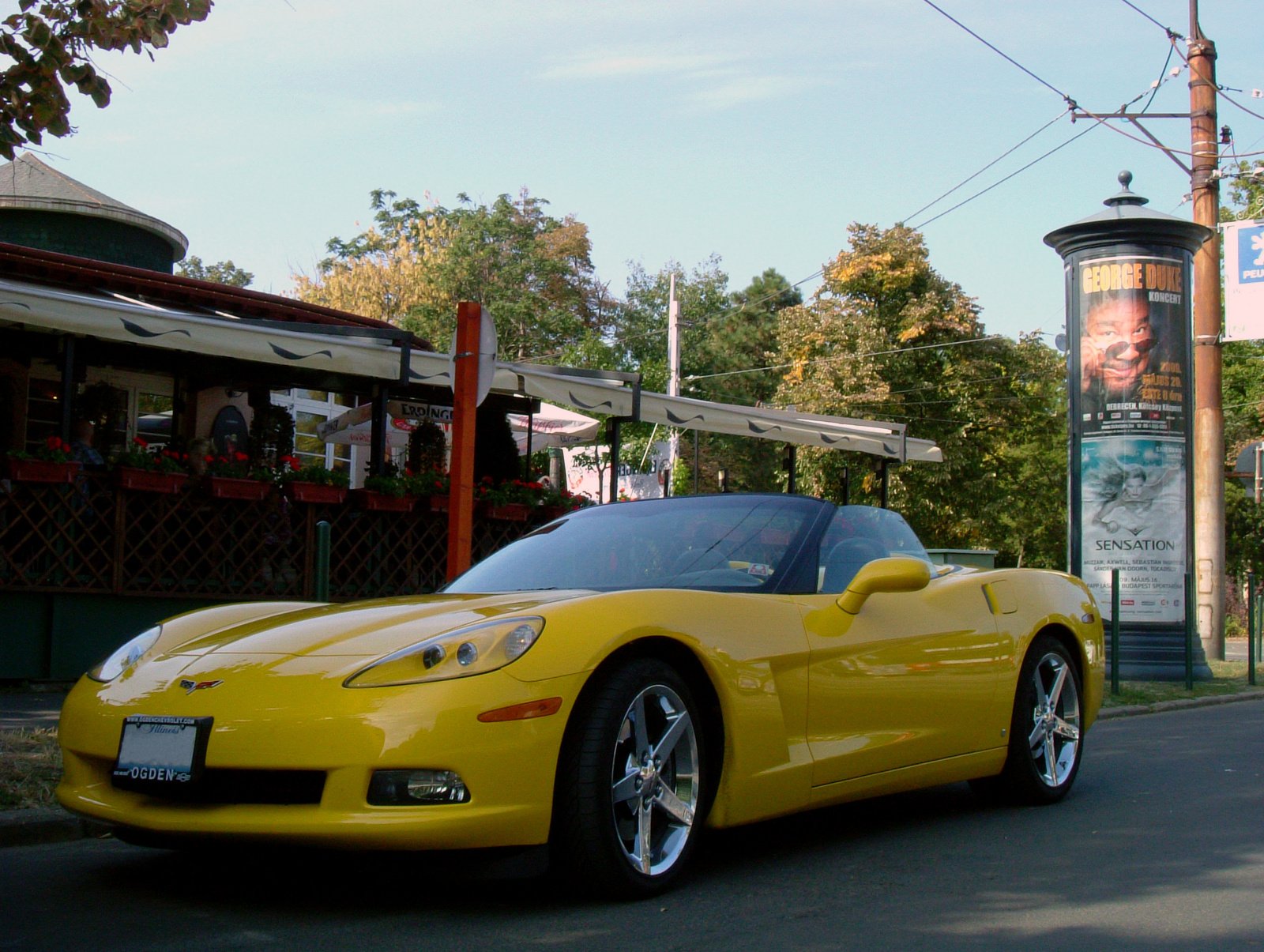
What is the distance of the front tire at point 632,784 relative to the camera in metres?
3.57

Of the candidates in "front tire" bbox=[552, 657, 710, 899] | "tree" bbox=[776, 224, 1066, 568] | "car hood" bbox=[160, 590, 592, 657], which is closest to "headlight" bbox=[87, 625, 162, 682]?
"car hood" bbox=[160, 590, 592, 657]

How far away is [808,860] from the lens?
4465 mm

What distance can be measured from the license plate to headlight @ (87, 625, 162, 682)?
1.36 feet

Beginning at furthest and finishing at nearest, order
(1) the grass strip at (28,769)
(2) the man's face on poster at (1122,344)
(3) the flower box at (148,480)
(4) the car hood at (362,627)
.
Answer: (2) the man's face on poster at (1122,344) → (3) the flower box at (148,480) → (1) the grass strip at (28,769) → (4) the car hood at (362,627)

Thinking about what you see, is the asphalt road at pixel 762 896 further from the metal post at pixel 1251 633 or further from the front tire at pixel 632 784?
the metal post at pixel 1251 633

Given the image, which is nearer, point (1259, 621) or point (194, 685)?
point (194, 685)

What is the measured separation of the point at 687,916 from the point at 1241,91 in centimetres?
1696

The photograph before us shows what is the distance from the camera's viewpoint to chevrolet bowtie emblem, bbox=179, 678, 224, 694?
12.0ft

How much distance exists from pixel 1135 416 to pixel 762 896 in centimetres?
1069

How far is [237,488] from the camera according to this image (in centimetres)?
959

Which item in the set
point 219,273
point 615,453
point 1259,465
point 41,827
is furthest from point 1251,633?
point 219,273

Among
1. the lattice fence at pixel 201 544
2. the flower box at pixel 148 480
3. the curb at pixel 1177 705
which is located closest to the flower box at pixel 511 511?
the lattice fence at pixel 201 544

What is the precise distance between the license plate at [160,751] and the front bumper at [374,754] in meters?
0.04

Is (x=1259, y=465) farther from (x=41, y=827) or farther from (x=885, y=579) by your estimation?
(x=41, y=827)
